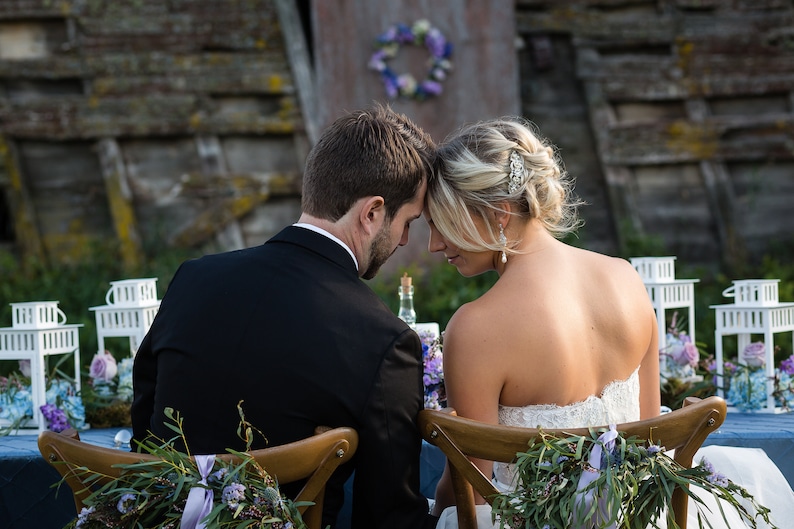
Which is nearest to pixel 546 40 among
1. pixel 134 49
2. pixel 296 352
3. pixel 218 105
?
pixel 218 105

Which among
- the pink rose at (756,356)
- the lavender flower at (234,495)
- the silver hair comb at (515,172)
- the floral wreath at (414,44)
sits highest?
the floral wreath at (414,44)

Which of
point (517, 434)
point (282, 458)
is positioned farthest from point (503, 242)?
Answer: point (282, 458)

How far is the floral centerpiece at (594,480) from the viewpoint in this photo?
2029 millimetres

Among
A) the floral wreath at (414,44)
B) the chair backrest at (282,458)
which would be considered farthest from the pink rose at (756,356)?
the floral wreath at (414,44)

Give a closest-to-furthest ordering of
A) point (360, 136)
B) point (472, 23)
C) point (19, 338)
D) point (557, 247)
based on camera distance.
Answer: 1. point (360, 136)
2. point (557, 247)
3. point (19, 338)
4. point (472, 23)

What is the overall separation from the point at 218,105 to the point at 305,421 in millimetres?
6252

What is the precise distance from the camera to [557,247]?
8.77 ft

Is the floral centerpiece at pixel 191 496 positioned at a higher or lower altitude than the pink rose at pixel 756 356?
higher

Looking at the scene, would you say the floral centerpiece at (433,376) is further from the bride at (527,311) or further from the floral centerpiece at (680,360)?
the floral centerpiece at (680,360)

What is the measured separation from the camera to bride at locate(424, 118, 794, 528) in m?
2.46

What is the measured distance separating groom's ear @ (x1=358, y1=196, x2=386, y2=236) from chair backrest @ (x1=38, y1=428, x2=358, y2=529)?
62cm

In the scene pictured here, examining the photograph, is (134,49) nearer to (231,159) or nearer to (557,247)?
(231,159)

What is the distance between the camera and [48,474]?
117 inches

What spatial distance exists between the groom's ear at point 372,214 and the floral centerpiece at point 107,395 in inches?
56.3
